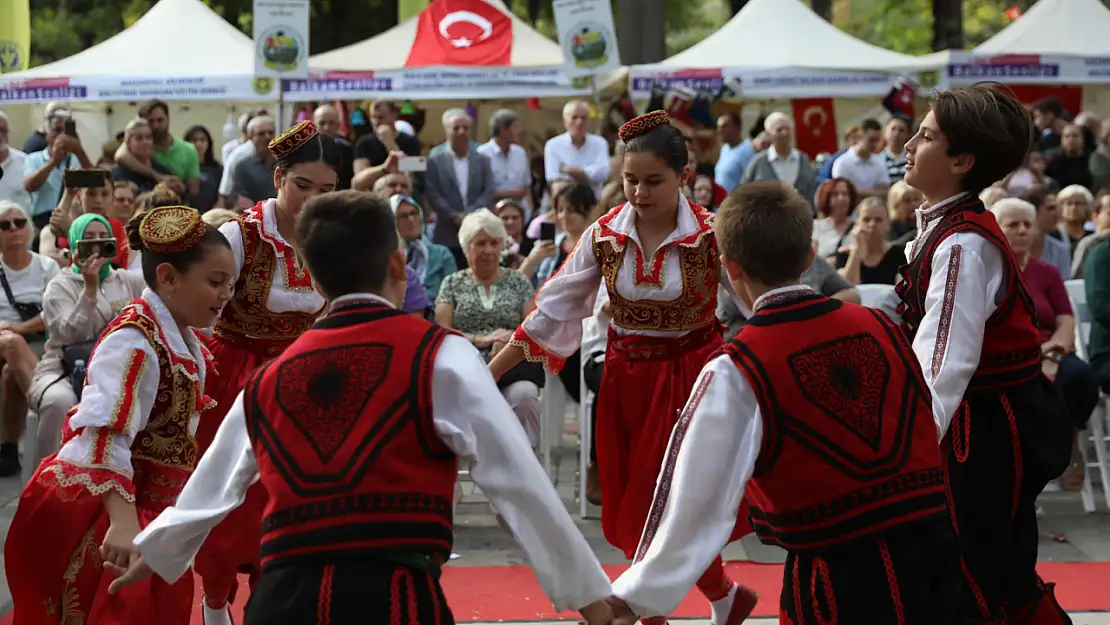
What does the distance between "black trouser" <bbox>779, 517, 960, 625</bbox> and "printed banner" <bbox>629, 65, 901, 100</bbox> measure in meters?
10.7

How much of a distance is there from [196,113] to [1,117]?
5228 millimetres

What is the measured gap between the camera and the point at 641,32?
60.1 feet

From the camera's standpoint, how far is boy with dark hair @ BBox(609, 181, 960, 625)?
288 centimetres

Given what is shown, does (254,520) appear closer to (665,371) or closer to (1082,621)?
(665,371)

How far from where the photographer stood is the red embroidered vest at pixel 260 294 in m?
4.53

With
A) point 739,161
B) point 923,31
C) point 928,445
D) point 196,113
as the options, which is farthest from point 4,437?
point 923,31

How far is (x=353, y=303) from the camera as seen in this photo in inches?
109

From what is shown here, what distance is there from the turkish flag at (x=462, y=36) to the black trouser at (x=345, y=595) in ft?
35.8

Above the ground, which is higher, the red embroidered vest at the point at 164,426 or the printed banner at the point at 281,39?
the printed banner at the point at 281,39

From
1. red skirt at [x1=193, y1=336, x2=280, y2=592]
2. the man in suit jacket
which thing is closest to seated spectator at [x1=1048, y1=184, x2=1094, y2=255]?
the man in suit jacket

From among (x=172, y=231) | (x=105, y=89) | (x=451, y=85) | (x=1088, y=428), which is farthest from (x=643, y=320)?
(x=105, y=89)

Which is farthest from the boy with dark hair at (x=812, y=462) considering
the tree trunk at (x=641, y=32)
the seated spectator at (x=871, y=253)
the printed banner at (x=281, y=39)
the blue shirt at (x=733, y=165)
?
the tree trunk at (x=641, y=32)

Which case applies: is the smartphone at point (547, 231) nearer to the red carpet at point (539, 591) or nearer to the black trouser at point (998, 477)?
the red carpet at point (539, 591)

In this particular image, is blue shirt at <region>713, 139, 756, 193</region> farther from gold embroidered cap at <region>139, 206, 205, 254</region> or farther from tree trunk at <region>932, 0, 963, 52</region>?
tree trunk at <region>932, 0, 963, 52</region>
